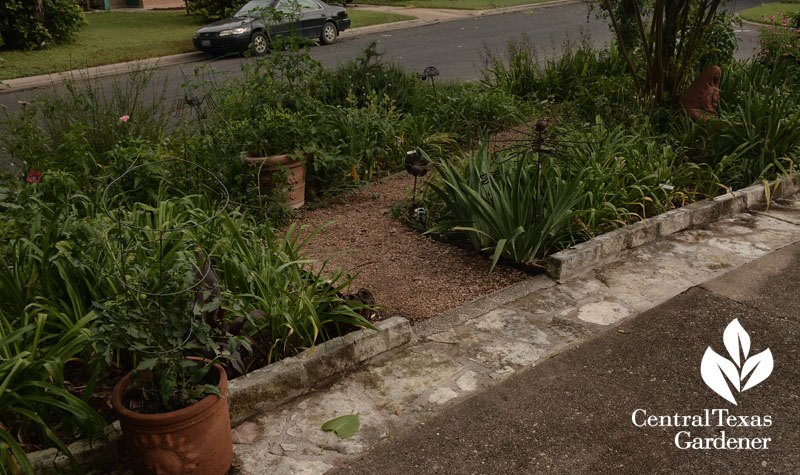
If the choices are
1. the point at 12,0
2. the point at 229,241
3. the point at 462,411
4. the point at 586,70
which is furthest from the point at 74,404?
the point at 12,0

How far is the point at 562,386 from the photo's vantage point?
3742 millimetres

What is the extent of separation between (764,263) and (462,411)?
305 cm

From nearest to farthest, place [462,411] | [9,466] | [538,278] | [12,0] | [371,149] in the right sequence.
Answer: [9,466] → [462,411] → [538,278] → [371,149] → [12,0]

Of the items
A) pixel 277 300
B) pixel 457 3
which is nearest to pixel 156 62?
pixel 277 300

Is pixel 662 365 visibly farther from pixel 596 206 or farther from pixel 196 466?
pixel 196 466

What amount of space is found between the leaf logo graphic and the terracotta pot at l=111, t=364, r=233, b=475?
261 cm

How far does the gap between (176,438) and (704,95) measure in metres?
6.57

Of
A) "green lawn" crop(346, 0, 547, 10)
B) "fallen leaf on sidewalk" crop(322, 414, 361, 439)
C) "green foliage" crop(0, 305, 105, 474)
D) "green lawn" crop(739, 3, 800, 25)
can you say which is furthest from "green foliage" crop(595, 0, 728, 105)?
"green lawn" crop(346, 0, 547, 10)

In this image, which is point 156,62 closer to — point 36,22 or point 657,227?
point 657,227

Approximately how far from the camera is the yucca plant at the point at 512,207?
514 cm

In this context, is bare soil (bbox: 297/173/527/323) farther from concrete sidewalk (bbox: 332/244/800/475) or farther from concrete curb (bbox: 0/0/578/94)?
concrete curb (bbox: 0/0/578/94)

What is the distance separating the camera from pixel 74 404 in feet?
10.1

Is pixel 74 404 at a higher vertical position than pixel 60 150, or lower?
lower

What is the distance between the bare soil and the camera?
15.5ft
